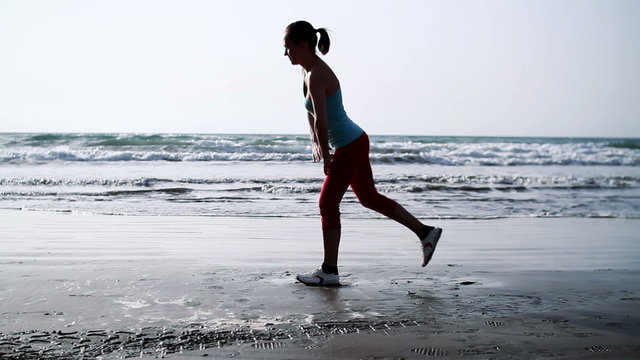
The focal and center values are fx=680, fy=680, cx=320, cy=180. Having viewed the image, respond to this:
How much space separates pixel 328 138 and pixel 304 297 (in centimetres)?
99

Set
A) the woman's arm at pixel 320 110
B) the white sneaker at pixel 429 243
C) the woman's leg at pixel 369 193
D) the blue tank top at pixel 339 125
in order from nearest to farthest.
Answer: the woman's arm at pixel 320 110
the blue tank top at pixel 339 125
the woman's leg at pixel 369 193
the white sneaker at pixel 429 243

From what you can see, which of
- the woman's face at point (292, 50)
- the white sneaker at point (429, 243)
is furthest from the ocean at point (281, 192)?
the woman's face at point (292, 50)

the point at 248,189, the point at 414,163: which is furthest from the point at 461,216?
the point at 414,163

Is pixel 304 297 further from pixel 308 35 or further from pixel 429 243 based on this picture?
pixel 308 35

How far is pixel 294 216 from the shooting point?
27.0ft

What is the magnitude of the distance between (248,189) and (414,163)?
33.3 feet

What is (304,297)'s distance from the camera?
3676 mm

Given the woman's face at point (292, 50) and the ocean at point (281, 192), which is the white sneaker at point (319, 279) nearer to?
the woman's face at point (292, 50)

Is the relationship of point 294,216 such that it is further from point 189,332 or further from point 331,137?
point 189,332

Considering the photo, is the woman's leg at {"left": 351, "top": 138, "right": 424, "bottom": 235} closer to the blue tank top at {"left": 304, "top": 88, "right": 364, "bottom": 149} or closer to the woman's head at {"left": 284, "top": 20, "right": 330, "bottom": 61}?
the blue tank top at {"left": 304, "top": 88, "right": 364, "bottom": 149}

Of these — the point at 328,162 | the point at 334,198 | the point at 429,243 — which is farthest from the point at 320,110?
the point at 429,243

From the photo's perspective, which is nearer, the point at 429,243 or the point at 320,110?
the point at 320,110

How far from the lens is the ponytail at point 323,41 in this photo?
13.3ft

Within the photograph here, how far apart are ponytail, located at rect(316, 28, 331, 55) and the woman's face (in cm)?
12
